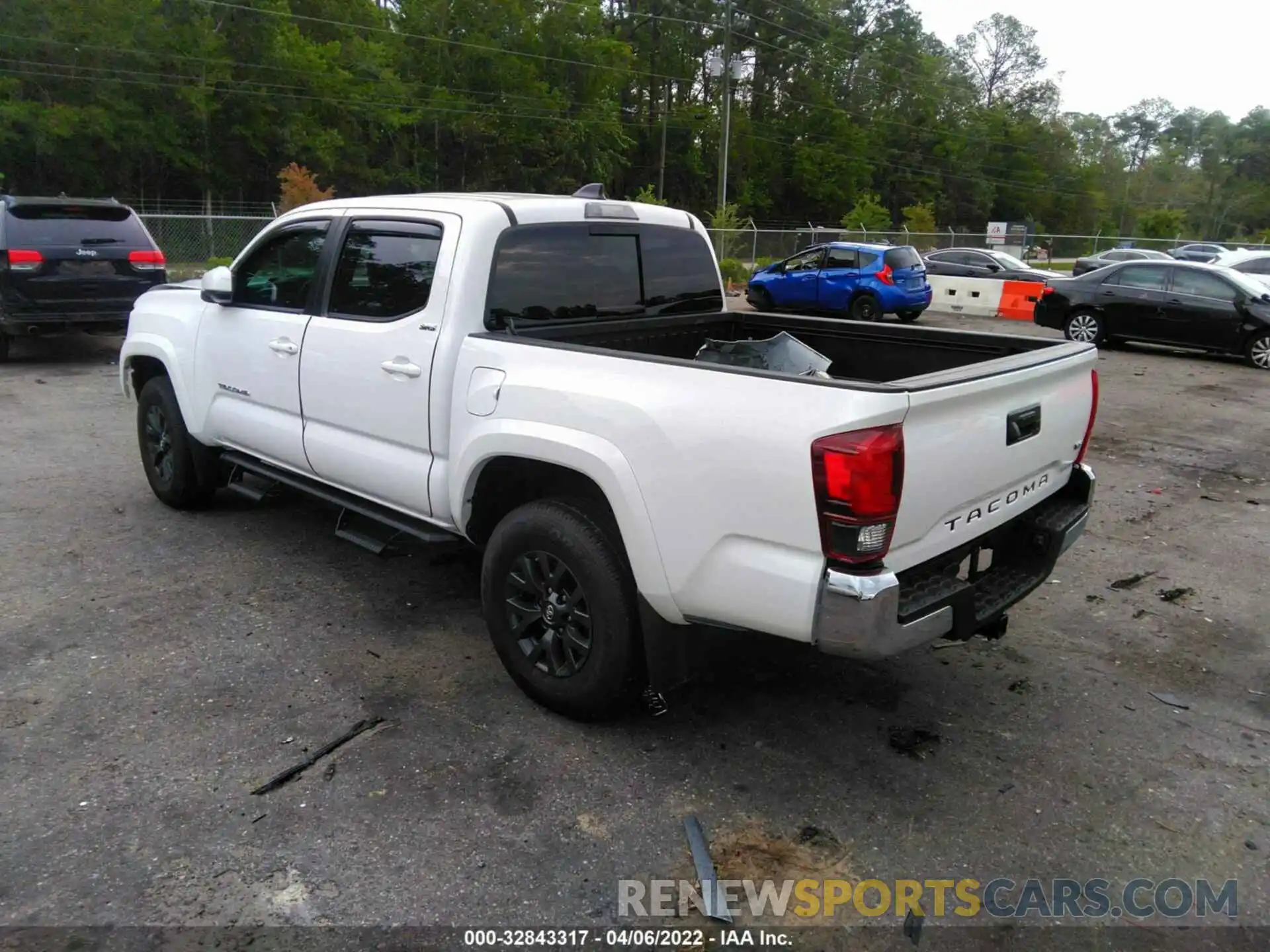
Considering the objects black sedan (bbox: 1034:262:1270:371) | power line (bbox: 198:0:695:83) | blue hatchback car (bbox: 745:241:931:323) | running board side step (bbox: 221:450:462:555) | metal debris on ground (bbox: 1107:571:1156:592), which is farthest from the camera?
power line (bbox: 198:0:695:83)

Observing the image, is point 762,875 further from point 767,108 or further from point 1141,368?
point 767,108

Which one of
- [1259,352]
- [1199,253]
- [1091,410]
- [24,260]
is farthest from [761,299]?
[1199,253]

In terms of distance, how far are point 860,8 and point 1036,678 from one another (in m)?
87.0

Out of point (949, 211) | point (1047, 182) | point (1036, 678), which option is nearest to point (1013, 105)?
point (1047, 182)

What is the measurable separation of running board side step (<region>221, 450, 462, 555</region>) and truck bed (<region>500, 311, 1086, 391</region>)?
984 mm

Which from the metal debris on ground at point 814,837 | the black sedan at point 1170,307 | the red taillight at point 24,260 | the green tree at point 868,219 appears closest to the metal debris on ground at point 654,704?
the metal debris on ground at point 814,837

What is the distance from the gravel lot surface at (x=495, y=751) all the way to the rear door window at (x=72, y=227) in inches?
258

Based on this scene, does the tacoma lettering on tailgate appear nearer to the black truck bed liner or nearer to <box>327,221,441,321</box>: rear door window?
the black truck bed liner

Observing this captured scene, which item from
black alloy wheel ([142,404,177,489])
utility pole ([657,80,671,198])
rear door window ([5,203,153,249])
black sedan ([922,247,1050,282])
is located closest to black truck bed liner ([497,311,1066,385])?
black alloy wheel ([142,404,177,489])

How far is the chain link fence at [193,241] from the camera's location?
19656mm

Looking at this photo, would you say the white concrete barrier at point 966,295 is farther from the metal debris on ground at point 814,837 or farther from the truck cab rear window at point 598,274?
the metal debris on ground at point 814,837

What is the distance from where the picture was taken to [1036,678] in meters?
4.12

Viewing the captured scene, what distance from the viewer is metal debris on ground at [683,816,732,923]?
2.66 m

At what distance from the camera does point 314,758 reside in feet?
11.0
